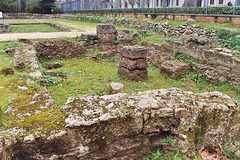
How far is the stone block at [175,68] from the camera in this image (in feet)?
24.4

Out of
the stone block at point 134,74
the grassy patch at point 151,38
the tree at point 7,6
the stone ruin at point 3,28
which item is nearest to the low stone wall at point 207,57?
the grassy patch at point 151,38

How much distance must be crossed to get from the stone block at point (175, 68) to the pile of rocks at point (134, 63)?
3.07 ft

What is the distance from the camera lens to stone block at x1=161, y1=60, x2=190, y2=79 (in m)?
7.45

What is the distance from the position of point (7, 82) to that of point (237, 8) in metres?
9.36

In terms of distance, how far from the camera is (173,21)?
11.8 meters

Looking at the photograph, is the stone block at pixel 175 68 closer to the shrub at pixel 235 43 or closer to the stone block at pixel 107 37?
the shrub at pixel 235 43

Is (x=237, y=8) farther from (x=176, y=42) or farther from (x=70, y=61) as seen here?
(x=70, y=61)

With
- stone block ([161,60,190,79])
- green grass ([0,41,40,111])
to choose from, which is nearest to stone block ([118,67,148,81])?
stone block ([161,60,190,79])

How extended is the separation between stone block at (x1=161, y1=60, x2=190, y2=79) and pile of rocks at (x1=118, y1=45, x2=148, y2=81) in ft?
3.07

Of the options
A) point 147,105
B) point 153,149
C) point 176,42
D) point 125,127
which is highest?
point 176,42

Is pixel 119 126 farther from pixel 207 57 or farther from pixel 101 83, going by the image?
pixel 207 57

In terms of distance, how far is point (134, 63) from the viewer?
7.13 m

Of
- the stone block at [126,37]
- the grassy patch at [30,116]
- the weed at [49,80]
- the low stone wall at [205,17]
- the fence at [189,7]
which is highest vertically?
the fence at [189,7]

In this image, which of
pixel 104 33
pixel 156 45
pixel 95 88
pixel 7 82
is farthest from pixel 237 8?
pixel 7 82
